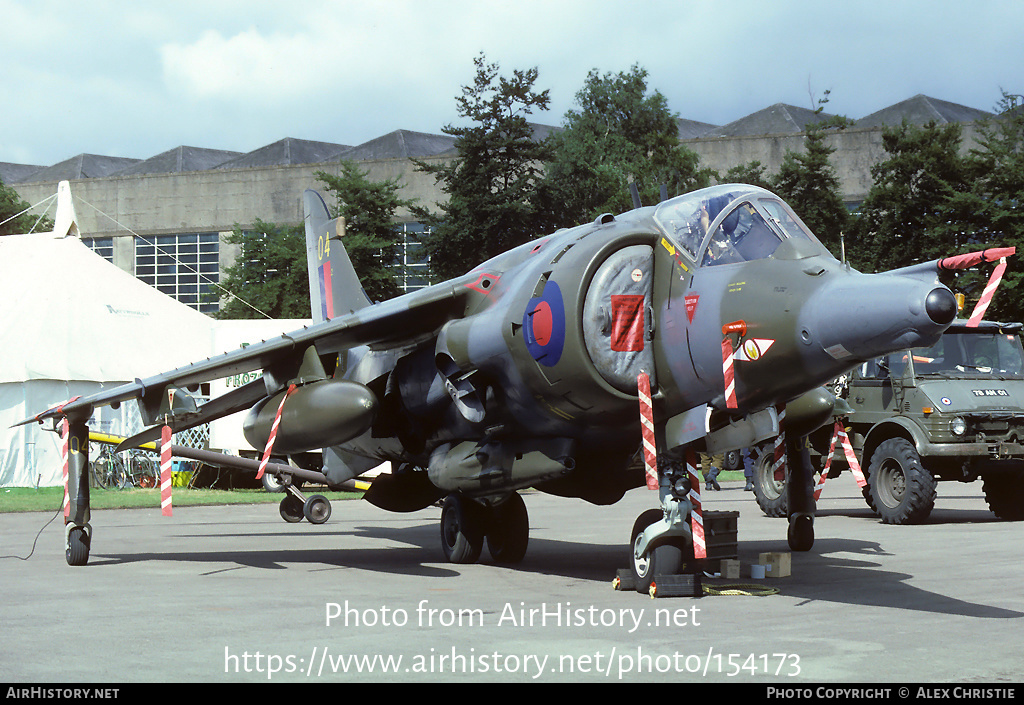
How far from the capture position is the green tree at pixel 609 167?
4081cm

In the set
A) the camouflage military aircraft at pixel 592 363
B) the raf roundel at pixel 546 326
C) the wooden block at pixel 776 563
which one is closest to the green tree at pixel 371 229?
the camouflage military aircraft at pixel 592 363

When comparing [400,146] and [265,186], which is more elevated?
[400,146]

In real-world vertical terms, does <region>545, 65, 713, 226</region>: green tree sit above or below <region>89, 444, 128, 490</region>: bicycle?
above

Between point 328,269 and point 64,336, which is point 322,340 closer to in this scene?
point 328,269

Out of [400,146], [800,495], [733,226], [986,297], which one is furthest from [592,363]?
[400,146]

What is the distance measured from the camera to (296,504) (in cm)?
1817

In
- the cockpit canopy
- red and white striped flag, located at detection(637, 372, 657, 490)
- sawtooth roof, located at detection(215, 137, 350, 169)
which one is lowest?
red and white striped flag, located at detection(637, 372, 657, 490)

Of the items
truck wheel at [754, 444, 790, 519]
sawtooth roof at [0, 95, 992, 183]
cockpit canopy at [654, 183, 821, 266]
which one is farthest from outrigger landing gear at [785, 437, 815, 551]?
sawtooth roof at [0, 95, 992, 183]

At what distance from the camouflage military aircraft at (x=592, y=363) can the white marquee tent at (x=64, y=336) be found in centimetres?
1657

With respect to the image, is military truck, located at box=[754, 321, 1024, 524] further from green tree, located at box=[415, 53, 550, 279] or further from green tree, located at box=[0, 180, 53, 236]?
green tree, located at box=[0, 180, 53, 236]

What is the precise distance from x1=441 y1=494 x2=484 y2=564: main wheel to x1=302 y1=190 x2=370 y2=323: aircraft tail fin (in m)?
4.01

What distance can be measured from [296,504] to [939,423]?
1050cm

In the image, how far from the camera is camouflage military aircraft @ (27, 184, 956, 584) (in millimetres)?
7816

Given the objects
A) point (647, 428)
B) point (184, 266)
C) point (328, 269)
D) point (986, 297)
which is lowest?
point (647, 428)
